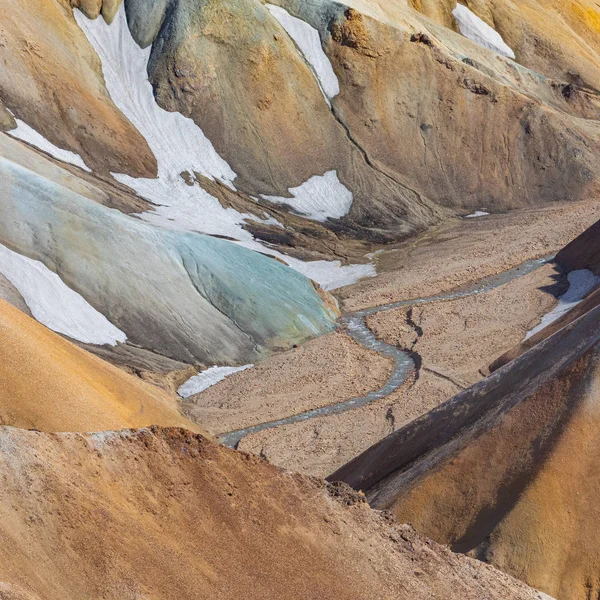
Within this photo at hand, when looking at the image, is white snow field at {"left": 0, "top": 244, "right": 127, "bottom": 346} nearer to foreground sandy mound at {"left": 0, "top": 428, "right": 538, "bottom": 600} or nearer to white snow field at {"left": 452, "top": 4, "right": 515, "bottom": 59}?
foreground sandy mound at {"left": 0, "top": 428, "right": 538, "bottom": 600}

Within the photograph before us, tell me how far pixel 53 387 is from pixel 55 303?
11158 millimetres

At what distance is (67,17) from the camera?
154 ft

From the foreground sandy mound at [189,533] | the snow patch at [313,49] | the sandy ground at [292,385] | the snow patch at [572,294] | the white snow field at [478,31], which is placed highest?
the white snow field at [478,31]

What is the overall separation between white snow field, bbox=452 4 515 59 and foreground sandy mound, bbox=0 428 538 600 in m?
49.5

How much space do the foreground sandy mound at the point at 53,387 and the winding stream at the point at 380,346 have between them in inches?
160

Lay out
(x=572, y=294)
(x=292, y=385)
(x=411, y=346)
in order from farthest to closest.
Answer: (x=572, y=294) < (x=411, y=346) < (x=292, y=385)

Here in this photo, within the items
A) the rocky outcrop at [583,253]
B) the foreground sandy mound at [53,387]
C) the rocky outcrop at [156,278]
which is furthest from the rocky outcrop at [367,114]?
the foreground sandy mound at [53,387]

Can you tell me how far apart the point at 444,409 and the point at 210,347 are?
1296 cm

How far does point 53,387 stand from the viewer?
19.1 metres

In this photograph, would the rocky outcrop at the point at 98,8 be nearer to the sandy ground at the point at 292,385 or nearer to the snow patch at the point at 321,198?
the snow patch at the point at 321,198

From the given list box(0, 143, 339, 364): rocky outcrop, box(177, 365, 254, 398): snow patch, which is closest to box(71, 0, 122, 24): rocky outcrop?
box(0, 143, 339, 364): rocky outcrop

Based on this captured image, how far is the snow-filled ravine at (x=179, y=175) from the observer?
40.8m

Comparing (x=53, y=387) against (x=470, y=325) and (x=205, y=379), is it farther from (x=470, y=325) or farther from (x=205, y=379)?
(x=470, y=325)

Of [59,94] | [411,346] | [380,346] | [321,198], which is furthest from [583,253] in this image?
[59,94]
